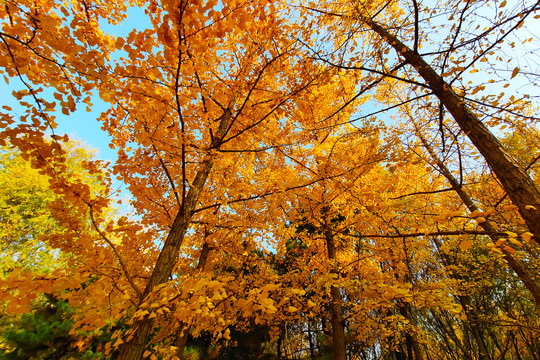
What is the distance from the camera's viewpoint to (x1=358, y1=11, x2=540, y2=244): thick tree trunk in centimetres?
176

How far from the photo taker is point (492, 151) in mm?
2082

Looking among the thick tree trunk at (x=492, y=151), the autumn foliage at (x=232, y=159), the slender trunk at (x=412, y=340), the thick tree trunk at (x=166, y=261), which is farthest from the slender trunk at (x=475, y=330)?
the thick tree trunk at (x=166, y=261)

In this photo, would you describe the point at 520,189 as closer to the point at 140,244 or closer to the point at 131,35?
the point at 131,35

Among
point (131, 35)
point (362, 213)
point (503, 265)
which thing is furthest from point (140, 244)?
point (503, 265)

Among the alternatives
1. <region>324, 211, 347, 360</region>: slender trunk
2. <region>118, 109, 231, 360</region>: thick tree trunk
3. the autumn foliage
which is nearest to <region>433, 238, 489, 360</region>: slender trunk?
the autumn foliage

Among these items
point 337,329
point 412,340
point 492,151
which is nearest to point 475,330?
point 412,340

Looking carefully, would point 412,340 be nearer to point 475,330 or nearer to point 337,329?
point 475,330

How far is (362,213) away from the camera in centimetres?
295

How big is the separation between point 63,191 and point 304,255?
6488 mm

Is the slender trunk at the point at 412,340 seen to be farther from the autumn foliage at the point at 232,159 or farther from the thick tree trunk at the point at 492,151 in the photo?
the thick tree trunk at the point at 492,151

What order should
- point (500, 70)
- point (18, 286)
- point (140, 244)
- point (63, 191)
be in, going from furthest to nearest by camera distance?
1. point (140, 244)
2. point (500, 70)
3. point (63, 191)
4. point (18, 286)

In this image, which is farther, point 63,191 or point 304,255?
point 304,255

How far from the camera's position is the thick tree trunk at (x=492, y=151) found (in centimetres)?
176

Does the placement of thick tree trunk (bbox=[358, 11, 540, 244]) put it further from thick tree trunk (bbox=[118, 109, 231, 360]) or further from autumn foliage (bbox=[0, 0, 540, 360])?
thick tree trunk (bbox=[118, 109, 231, 360])
